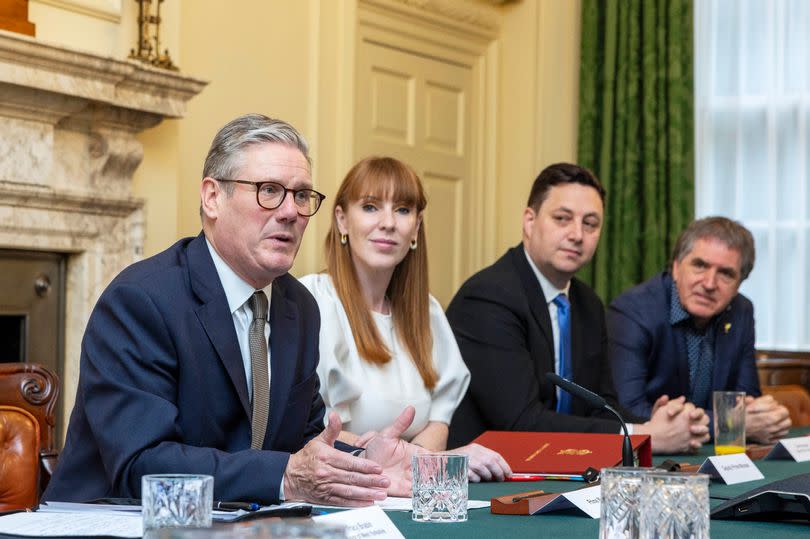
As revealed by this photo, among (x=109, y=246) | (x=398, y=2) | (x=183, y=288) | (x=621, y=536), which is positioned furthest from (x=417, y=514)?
(x=398, y=2)

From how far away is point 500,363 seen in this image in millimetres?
3234

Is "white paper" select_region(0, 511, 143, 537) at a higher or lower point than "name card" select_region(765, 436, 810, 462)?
higher

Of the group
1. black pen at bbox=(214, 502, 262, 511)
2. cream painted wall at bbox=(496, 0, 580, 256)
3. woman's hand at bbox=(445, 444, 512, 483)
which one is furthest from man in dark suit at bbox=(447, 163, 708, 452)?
cream painted wall at bbox=(496, 0, 580, 256)

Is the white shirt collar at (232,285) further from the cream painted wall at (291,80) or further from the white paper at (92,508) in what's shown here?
the cream painted wall at (291,80)

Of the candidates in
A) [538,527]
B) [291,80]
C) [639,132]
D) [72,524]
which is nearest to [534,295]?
[538,527]

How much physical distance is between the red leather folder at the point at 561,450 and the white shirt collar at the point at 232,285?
650 millimetres

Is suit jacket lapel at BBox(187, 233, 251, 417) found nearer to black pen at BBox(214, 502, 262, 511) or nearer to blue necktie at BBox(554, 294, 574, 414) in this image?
black pen at BBox(214, 502, 262, 511)

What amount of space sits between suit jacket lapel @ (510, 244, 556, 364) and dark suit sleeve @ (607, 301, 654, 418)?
1.40ft

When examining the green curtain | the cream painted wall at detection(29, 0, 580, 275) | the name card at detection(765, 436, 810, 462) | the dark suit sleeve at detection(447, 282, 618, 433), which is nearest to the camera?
the name card at detection(765, 436, 810, 462)

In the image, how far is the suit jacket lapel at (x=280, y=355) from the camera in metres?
2.14

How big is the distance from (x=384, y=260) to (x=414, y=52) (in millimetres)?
2742

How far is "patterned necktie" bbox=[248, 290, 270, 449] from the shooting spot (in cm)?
209

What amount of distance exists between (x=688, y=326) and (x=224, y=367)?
7.14ft

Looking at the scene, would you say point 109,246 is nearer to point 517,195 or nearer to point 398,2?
point 398,2
